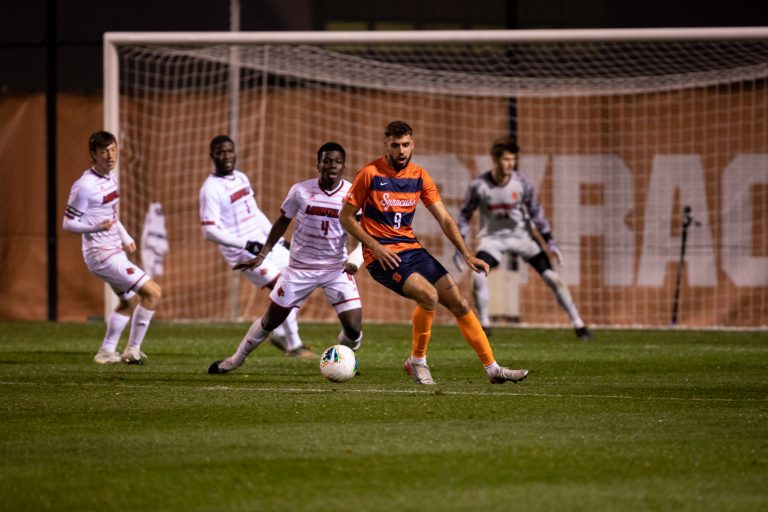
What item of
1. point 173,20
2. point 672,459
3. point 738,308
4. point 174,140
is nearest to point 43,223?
point 174,140

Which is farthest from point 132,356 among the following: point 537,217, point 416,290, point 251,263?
point 537,217

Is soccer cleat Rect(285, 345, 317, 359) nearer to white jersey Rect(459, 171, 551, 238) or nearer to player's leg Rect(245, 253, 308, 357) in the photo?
player's leg Rect(245, 253, 308, 357)

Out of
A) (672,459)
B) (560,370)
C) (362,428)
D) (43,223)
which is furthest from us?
(43,223)

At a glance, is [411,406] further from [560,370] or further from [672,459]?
[560,370]

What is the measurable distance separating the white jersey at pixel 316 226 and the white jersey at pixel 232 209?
2.03 m

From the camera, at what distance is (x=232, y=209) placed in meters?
12.3

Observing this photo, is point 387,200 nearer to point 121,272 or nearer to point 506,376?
point 506,376

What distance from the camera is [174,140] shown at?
17.8 metres

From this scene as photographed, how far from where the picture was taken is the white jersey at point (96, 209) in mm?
11227

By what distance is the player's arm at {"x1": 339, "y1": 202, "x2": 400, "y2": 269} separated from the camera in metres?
8.77

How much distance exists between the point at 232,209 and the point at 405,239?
361 cm

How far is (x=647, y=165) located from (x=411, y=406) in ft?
32.3

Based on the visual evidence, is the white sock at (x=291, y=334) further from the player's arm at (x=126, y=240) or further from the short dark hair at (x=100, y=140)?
the short dark hair at (x=100, y=140)

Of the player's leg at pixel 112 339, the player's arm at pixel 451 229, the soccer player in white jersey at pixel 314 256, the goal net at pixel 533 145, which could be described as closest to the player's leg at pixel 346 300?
the soccer player in white jersey at pixel 314 256
